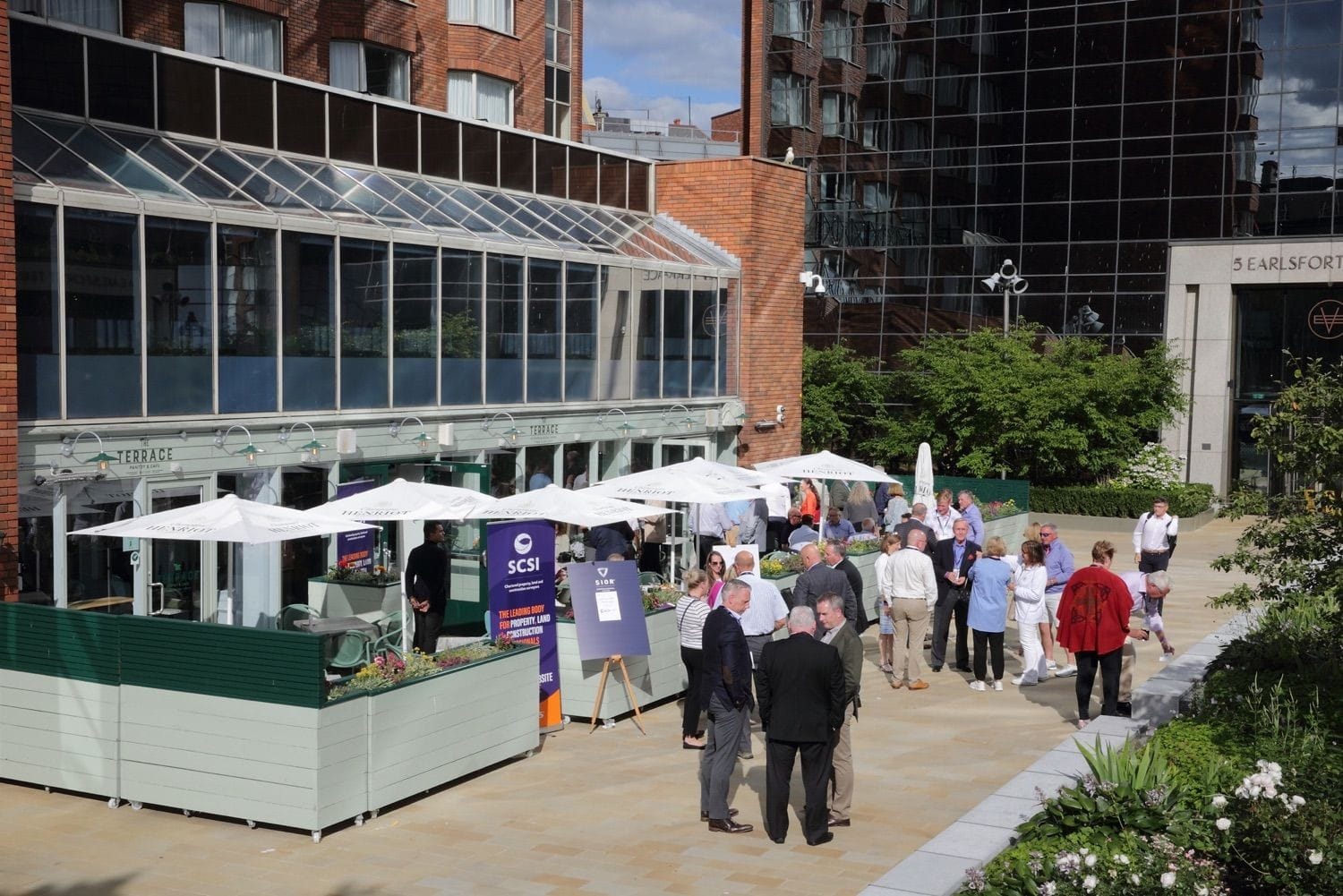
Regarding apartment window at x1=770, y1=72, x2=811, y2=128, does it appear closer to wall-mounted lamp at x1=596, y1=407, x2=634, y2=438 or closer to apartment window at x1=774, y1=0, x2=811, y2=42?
apartment window at x1=774, y1=0, x2=811, y2=42

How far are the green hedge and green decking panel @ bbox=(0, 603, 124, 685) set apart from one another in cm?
2817

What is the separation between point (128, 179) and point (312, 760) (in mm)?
8480

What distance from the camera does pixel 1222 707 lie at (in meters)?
11.3

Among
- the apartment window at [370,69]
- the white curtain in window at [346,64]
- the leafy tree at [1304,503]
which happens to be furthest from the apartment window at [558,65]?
the leafy tree at [1304,503]

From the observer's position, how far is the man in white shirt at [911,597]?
15.7 meters

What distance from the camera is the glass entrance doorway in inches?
611

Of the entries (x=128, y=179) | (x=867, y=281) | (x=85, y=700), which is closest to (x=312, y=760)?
(x=85, y=700)

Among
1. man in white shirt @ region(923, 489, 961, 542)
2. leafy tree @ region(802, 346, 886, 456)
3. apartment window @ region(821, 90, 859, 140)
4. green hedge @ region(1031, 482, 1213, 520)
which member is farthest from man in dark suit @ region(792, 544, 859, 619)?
apartment window @ region(821, 90, 859, 140)

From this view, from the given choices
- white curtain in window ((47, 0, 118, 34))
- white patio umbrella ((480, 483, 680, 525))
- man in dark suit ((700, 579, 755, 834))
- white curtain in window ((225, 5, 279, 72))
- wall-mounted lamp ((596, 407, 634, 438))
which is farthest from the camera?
white curtain in window ((225, 5, 279, 72))

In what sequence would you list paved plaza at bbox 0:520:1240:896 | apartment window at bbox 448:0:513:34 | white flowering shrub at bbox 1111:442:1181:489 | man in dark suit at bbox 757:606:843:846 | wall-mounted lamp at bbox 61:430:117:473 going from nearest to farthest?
paved plaza at bbox 0:520:1240:896
man in dark suit at bbox 757:606:843:846
wall-mounted lamp at bbox 61:430:117:473
apartment window at bbox 448:0:513:34
white flowering shrub at bbox 1111:442:1181:489

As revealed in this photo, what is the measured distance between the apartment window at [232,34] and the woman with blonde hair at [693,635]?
15.5 m

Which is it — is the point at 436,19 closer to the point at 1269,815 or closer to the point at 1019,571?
the point at 1019,571

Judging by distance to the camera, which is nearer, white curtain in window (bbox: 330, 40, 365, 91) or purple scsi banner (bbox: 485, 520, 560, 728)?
purple scsi banner (bbox: 485, 520, 560, 728)

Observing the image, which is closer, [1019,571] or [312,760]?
[312,760]
